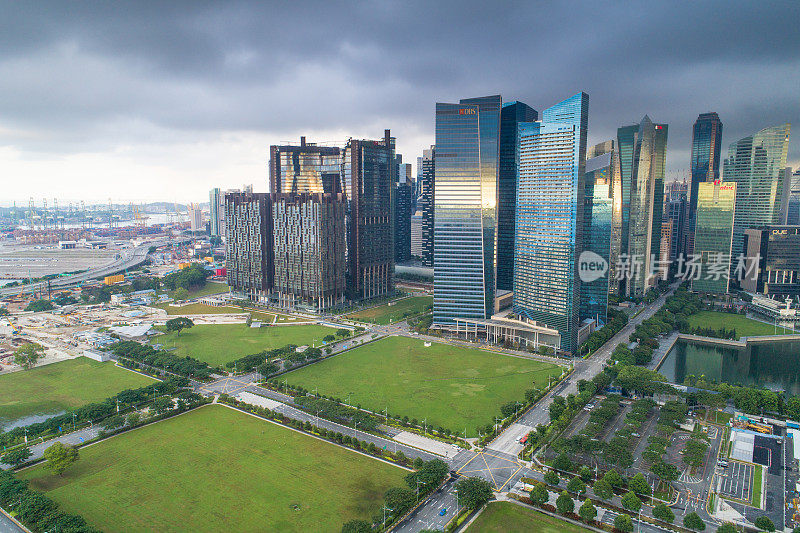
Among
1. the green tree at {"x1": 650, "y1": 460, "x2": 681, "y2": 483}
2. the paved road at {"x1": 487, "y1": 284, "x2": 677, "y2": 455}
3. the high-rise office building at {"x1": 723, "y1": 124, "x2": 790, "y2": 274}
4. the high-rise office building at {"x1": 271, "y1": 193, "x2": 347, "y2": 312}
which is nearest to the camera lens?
the green tree at {"x1": 650, "y1": 460, "x2": 681, "y2": 483}

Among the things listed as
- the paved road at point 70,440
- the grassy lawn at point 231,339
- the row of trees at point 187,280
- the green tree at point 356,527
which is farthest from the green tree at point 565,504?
the row of trees at point 187,280

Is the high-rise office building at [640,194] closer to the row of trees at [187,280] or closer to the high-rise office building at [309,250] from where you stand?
the high-rise office building at [309,250]

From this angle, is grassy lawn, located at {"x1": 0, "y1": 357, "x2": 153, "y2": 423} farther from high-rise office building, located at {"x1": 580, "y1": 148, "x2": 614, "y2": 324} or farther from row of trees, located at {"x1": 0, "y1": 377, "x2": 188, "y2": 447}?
high-rise office building, located at {"x1": 580, "y1": 148, "x2": 614, "y2": 324}

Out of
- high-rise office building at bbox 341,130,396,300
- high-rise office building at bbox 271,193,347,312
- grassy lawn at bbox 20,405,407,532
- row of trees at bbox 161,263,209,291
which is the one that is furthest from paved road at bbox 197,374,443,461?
row of trees at bbox 161,263,209,291

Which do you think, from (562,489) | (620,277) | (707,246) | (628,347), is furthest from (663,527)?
(707,246)

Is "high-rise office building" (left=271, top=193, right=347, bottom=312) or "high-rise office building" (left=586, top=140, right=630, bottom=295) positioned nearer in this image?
"high-rise office building" (left=586, top=140, right=630, bottom=295)
